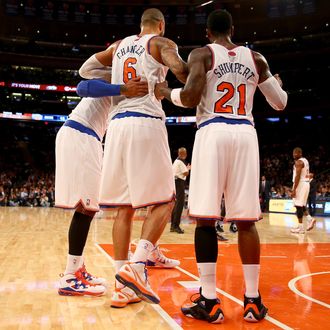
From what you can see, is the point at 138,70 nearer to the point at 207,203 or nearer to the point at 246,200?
the point at 207,203

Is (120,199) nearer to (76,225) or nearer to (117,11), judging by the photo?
(76,225)

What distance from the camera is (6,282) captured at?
4137mm

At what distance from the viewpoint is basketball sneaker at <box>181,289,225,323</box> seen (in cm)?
299

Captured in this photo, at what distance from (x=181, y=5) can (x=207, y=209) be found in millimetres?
28310

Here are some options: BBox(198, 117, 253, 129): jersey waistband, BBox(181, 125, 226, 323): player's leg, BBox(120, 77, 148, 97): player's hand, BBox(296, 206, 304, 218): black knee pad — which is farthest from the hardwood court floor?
BBox(296, 206, 304, 218): black knee pad

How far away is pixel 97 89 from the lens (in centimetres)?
360

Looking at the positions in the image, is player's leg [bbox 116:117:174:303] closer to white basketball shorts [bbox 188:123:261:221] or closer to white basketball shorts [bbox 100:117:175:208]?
white basketball shorts [bbox 100:117:175:208]

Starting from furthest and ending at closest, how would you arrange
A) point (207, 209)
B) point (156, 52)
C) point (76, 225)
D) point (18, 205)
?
point (18, 205) < point (76, 225) < point (156, 52) < point (207, 209)

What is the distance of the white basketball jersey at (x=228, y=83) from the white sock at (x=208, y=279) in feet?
3.50

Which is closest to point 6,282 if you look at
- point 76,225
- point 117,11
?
point 76,225

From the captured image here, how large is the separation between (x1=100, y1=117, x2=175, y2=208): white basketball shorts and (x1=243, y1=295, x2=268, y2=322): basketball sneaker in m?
0.97

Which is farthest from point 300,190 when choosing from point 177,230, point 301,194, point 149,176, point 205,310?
point 205,310

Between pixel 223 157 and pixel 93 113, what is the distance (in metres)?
1.44

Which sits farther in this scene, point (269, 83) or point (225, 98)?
point (269, 83)
